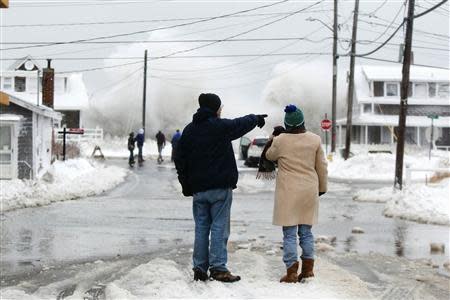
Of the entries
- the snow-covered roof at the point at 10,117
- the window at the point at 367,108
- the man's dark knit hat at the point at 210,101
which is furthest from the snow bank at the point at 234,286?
the window at the point at 367,108

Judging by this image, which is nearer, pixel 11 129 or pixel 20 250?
pixel 20 250

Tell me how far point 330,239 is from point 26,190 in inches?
411

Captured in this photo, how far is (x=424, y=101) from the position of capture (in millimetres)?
59188

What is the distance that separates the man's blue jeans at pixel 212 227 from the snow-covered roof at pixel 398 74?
5278cm

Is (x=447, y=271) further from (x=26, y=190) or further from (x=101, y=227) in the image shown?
(x=26, y=190)

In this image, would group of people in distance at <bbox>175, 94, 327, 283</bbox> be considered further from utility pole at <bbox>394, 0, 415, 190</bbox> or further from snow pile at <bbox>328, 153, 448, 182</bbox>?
snow pile at <bbox>328, 153, 448, 182</bbox>

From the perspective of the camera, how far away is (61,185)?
22.5 meters

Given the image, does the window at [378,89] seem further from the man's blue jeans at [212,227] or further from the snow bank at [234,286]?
the man's blue jeans at [212,227]

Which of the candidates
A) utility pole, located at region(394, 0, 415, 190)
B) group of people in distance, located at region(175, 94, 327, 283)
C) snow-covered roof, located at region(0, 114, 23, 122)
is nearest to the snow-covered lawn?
utility pole, located at region(394, 0, 415, 190)

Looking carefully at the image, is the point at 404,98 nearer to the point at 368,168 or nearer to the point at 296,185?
the point at 368,168

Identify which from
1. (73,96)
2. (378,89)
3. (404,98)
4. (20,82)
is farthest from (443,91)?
(404,98)

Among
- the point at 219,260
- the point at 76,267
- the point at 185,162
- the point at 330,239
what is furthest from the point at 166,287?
the point at 330,239

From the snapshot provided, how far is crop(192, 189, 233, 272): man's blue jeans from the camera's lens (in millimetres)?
7145

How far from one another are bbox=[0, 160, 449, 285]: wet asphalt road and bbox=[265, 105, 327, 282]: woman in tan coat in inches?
147
